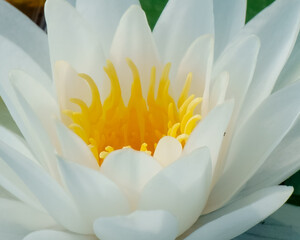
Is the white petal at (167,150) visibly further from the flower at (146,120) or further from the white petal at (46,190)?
the white petal at (46,190)

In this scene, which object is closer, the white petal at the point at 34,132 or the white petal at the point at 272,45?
the white petal at the point at 34,132

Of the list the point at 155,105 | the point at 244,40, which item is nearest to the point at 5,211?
the point at 155,105

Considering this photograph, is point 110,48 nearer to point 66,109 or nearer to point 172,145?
point 66,109

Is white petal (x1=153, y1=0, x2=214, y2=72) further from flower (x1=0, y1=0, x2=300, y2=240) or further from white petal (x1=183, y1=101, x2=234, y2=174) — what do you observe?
white petal (x1=183, y1=101, x2=234, y2=174)

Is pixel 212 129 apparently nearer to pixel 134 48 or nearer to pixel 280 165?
pixel 280 165

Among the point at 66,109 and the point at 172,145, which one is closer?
the point at 172,145

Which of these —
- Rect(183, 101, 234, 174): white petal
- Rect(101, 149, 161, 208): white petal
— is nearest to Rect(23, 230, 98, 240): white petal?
Rect(101, 149, 161, 208): white petal

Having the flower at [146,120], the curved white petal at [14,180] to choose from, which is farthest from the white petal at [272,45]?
the curved white petal at [14,180]
